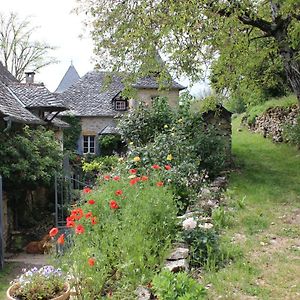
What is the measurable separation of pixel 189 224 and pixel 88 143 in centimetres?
2112

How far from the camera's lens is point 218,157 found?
1096 centimetres

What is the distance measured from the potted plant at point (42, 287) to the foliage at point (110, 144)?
20.9 m

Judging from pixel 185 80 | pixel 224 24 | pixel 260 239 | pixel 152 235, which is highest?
pixel 224 24

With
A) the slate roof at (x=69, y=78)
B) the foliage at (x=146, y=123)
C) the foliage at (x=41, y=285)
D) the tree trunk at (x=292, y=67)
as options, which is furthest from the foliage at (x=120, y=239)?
the slate roof at (x=69, y=78)

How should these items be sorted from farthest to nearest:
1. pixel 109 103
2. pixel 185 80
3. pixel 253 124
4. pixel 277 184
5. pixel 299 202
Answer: pixel 109 103
pixel 253 124
pixel 185 80
pixel 277 184
pixel 299 202

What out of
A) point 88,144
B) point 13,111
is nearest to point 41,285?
point 13,111

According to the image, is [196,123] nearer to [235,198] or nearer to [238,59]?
[238,59]

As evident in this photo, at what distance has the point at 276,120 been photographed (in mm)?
18594

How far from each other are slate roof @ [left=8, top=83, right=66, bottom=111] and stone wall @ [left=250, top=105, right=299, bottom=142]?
31.4 feet

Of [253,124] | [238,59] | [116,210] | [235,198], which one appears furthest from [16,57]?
[116,210]

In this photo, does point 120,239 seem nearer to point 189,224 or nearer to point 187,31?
point 189,224

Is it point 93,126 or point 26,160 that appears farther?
point 93,126

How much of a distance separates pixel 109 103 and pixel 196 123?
1507 centimetres

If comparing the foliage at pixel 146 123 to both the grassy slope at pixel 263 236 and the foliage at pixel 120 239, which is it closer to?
the grassy slope at pixel 263 236
